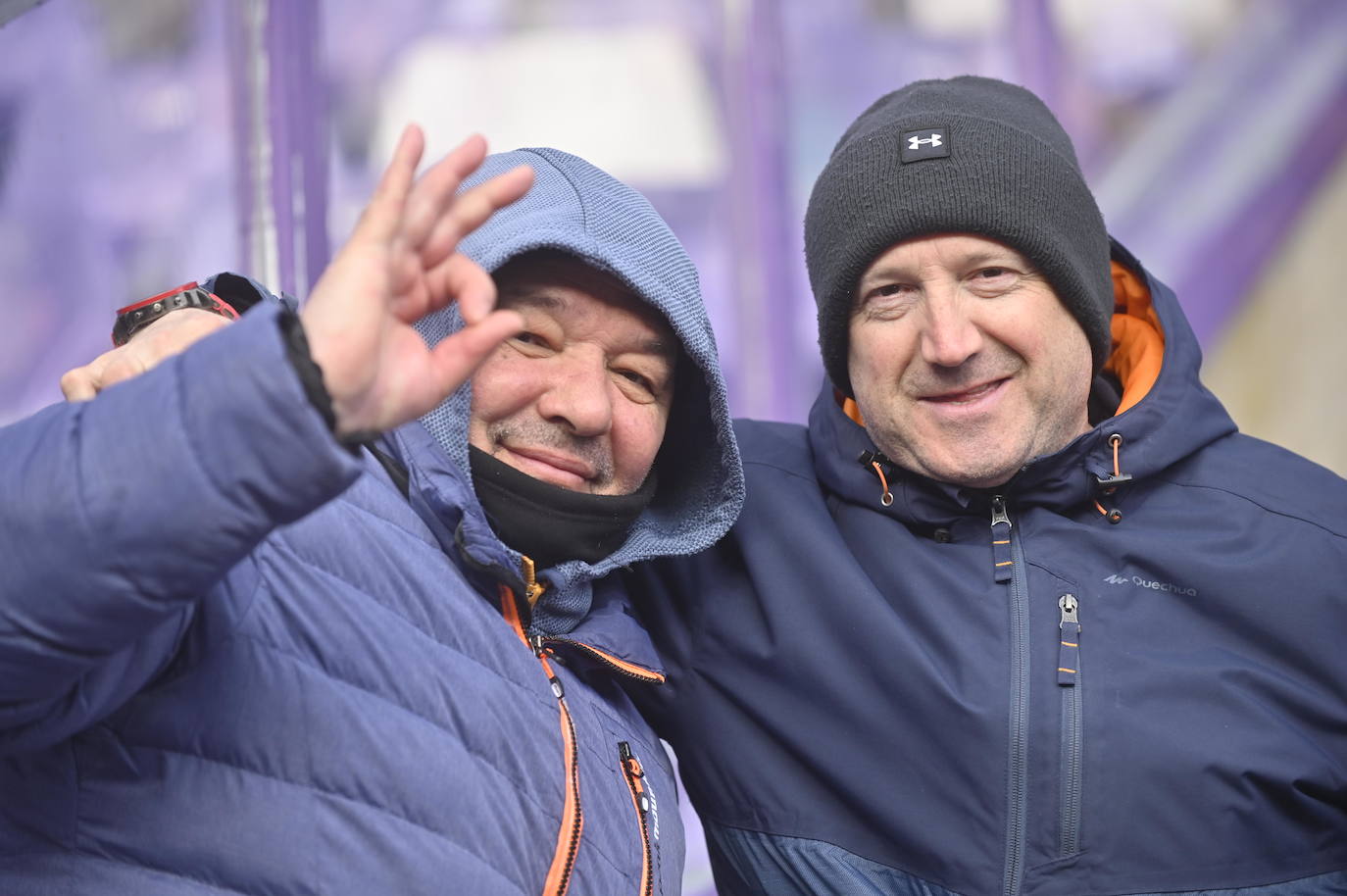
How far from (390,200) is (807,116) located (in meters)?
1.98

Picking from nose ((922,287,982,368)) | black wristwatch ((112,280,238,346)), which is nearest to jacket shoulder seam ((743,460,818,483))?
nose ((922,287,982,368))

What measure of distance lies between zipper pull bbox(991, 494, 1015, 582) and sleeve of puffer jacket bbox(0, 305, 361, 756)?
862 millimetres

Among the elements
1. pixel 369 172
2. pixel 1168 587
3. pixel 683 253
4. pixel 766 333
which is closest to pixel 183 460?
pixel 683 253

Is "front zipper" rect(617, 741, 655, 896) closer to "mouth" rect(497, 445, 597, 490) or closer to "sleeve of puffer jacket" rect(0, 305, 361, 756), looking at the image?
"mouth" rect(497, 445, 597, 490)

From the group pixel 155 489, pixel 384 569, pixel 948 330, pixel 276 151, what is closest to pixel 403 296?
pixel 155 489

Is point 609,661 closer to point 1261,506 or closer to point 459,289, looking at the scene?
point 459,289

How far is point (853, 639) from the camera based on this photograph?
4.75 ft

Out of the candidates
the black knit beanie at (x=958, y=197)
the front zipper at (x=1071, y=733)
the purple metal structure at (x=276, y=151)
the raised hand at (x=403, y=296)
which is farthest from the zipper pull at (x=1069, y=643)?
the purple metal structure at (x=276, y=151)

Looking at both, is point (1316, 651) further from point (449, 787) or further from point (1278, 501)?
point (449, 787)

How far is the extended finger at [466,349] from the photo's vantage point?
82cm

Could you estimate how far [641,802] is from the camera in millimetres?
1247

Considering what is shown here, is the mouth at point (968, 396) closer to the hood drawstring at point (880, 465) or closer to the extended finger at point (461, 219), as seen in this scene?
the hood drawstring at point (880, 465)

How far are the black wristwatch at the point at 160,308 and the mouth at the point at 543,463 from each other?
30 cm

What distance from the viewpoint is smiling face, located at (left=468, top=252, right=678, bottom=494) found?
4.24 ft
